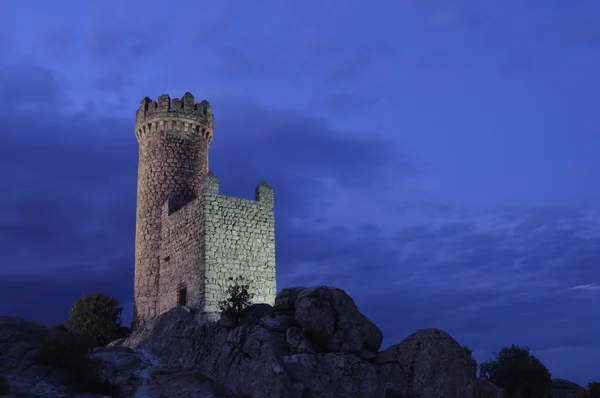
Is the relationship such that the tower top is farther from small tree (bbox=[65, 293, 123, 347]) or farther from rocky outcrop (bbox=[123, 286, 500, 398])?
rocky outcrop (bbox=[123, 286, 500, 398])

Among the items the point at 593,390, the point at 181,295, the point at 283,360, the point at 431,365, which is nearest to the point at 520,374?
the point at 593,390

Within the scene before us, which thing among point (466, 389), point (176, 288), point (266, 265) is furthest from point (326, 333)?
point (176, 288)

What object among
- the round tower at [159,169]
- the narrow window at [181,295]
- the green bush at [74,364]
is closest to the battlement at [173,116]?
the round tower at [159,169]

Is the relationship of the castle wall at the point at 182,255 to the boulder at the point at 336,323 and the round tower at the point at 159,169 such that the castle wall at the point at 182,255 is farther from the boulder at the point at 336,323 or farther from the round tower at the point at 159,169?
the boulder at the point at 336,323

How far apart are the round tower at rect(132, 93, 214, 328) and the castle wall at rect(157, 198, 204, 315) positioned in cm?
87

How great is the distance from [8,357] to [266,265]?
14.2 m

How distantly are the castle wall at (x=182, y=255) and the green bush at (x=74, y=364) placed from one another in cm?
802

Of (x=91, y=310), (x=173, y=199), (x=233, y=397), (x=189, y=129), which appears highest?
(x=189, y=129)

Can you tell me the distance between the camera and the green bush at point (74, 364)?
72.5ft

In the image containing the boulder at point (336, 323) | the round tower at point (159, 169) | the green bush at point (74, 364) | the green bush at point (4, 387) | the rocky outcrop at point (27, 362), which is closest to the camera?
the green bush at point (4, 387)

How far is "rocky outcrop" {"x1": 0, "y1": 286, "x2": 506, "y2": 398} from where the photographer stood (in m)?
22.6

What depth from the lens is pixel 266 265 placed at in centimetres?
3325

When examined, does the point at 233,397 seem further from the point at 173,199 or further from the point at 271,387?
the point at 173,199

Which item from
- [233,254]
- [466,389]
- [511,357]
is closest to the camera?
[466,389]
